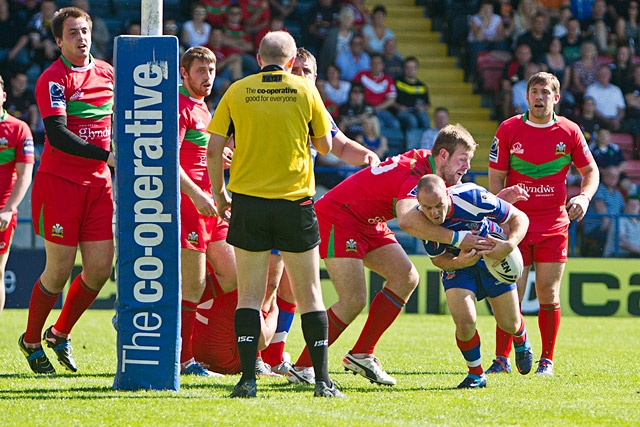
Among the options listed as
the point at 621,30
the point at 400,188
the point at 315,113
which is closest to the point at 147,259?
the point at 315,113

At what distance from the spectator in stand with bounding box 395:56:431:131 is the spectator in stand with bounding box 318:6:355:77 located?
109 cm

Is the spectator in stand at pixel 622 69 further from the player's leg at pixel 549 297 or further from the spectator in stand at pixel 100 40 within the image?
the player's leg at pixel 549 297

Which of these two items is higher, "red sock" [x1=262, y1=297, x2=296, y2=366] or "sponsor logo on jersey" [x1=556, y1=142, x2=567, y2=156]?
"sponsor logo on jersey" [x1=556, y1=142, x2=567, y2=156]

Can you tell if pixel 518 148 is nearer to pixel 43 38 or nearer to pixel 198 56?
pixel 198 56

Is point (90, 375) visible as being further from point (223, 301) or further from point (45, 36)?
point (45, 36)

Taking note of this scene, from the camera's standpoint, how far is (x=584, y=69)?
1841 centimetres

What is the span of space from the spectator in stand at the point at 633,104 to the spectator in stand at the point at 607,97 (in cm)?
15

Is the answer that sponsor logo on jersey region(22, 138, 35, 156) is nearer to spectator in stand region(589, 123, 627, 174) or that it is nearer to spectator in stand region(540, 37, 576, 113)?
spectator in stand region(589, 123, 627, 174)

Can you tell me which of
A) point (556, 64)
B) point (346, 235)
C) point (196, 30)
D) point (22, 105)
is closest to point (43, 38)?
point (22, 105)

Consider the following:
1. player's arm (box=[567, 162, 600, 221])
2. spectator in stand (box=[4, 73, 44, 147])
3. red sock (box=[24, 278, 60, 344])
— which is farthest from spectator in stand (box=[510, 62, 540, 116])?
red sock (box=[24, 278, 60, 344])

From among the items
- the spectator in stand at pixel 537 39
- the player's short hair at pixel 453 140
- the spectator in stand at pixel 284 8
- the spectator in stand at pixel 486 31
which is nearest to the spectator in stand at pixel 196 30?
the spectator in stand at pixel 284 8

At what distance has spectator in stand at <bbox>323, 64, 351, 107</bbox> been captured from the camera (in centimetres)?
1675

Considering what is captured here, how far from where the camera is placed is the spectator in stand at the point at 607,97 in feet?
58.7

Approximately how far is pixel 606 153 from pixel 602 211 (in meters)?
1.25
